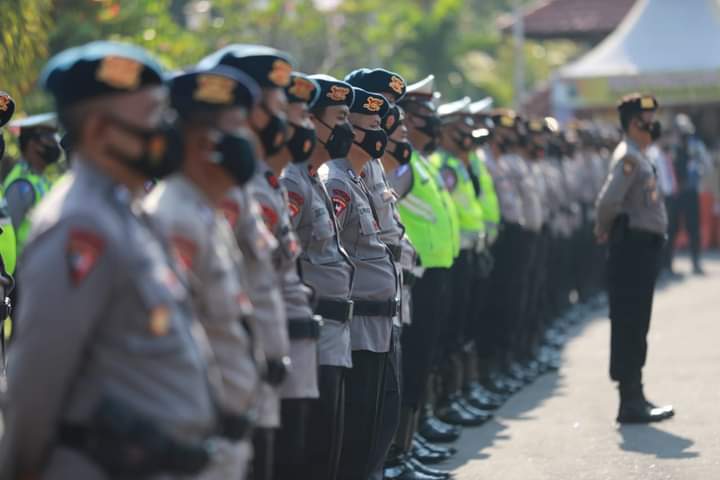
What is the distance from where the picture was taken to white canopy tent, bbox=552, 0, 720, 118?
27.8m

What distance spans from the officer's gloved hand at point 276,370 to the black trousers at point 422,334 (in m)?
4.13

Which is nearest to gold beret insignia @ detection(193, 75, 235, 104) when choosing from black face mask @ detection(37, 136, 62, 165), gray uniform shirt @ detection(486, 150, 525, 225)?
black face mask @ detection(37, 136, 62, 165)

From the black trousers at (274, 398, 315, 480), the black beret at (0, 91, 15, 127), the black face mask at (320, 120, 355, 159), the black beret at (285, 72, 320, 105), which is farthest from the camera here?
the black beret at (0, 91, 15, 127)

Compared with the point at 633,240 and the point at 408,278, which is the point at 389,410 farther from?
the point at 633,240

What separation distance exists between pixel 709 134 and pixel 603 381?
19983mm

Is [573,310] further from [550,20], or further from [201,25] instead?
[550,20]

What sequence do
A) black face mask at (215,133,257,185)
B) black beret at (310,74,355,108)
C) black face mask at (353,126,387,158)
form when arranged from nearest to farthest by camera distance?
black face mask at (215,133,257,185) < black beret at (310,74,355,108) < black face mask at (353,126,387,158)

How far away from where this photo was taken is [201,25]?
91.7ft

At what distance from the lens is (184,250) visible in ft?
14.2

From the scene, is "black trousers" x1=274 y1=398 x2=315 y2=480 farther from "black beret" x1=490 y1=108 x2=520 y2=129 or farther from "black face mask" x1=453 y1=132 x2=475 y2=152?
"black beret" x1=490 y1=108 x2=520 y2=129

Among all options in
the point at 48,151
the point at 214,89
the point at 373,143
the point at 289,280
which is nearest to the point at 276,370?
the point at 289,280

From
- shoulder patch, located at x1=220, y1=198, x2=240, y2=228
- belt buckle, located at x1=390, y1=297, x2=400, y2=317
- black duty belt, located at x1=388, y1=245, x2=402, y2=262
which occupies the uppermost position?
shoulder patch, located at x1=220, y1=198, x2=240, y2=228

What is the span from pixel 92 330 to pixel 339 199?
352cm

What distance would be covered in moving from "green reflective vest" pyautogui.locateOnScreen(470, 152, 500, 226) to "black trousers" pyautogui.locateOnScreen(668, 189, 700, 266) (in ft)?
34.7
